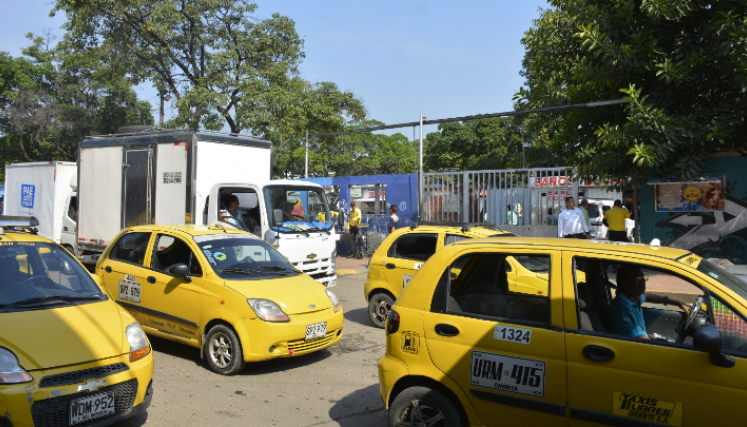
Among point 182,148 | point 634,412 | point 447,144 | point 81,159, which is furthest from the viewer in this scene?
point 447,144

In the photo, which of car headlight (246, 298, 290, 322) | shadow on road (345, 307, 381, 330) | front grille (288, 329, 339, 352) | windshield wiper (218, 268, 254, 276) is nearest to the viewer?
car headlight (246, 298, 290, 322)

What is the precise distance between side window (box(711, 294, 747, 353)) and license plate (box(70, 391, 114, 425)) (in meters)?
4.00

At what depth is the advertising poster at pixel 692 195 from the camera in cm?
1277

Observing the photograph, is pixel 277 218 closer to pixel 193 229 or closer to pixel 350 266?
pixel 193 229

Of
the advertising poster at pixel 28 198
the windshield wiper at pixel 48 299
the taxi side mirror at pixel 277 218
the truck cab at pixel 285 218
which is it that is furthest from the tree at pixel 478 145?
the windshield wiper at pixel 48 299

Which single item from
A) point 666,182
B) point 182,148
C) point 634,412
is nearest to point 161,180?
point 182,148

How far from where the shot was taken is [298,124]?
2334 centimetres

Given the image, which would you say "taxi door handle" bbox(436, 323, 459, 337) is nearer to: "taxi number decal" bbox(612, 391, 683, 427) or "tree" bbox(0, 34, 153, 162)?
"taxi number decal" bbox(612, 391, 683, 427)

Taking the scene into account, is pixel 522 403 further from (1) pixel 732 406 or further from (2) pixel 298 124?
(2) pixel 298 124

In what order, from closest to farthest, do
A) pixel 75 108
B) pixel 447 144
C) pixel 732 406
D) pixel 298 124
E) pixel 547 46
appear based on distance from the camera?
pixel 732 406, pixel 547 46, pixel 298 124, pixel 75 108, pixel 447 144

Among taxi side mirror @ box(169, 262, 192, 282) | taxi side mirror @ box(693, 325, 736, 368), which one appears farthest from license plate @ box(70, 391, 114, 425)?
taxi side mirror @ box(693, 325, 736, 368)

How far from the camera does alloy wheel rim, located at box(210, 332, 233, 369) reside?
5.80 m

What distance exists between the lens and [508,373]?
342 centimetres

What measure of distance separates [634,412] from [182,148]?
30.4 ft
